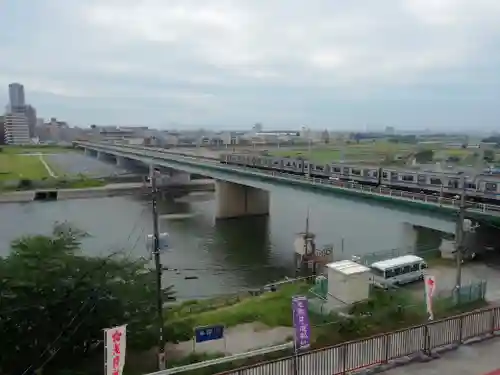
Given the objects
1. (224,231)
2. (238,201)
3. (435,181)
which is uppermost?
(435,181)

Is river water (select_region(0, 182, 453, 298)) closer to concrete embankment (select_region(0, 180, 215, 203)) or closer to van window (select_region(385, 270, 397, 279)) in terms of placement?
concrete embankment (select_region(0, 180, 215, 203))

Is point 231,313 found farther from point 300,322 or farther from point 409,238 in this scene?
point 409,238

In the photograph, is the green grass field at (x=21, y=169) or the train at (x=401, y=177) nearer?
the train at (x=401, y=177)

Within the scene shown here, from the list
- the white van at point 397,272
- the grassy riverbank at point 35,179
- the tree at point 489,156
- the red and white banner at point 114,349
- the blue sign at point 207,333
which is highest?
the tree at point 489,156

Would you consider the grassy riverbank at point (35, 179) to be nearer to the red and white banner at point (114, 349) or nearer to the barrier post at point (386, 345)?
the red and white banner at point (114, 349)

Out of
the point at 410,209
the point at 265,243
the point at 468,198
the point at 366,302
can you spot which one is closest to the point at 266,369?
the point at 366,302

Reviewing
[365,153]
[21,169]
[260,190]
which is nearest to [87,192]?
[260,190]

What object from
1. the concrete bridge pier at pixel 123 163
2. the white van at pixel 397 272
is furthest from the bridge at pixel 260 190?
the concrete bridge pier at pixel 123 163

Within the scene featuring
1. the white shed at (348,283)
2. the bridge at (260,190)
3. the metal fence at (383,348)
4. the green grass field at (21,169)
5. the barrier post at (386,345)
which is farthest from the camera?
the green grass field at (21,169)
